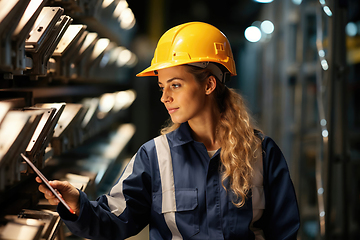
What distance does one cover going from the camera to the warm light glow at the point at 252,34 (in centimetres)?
619

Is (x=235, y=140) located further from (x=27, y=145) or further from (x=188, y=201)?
(x=27, y=145)

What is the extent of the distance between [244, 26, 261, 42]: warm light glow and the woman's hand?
549 cm

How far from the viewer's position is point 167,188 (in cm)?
153

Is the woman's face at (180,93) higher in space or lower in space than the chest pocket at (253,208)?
higher

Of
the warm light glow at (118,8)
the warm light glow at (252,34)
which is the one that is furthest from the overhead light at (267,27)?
the warm light glow at (118,8)

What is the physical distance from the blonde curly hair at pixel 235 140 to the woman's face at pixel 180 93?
0.05 metres

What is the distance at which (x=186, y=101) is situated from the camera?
5.15 ft

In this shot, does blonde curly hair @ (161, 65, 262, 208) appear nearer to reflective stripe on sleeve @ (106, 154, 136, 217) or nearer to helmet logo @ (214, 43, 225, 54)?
helmet logo @ (214, 43, 225, 54)

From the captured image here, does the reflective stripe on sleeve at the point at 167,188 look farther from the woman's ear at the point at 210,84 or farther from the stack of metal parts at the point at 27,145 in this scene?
the stack of metal parts at the point at 27,145

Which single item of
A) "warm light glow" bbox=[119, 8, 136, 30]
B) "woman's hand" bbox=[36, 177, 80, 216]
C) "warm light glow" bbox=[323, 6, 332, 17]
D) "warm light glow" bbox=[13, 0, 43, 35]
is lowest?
"woman's hand" bbox=[36, 177, 80, 216]

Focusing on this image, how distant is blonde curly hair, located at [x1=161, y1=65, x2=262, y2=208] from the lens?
1.52m

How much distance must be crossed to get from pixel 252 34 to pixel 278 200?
530 centimetres

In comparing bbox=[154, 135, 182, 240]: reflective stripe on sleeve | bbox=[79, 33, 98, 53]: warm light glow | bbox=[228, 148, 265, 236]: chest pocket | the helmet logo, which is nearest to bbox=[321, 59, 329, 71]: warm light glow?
the helmet logo

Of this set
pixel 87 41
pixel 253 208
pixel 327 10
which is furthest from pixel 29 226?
pixel 327 10
